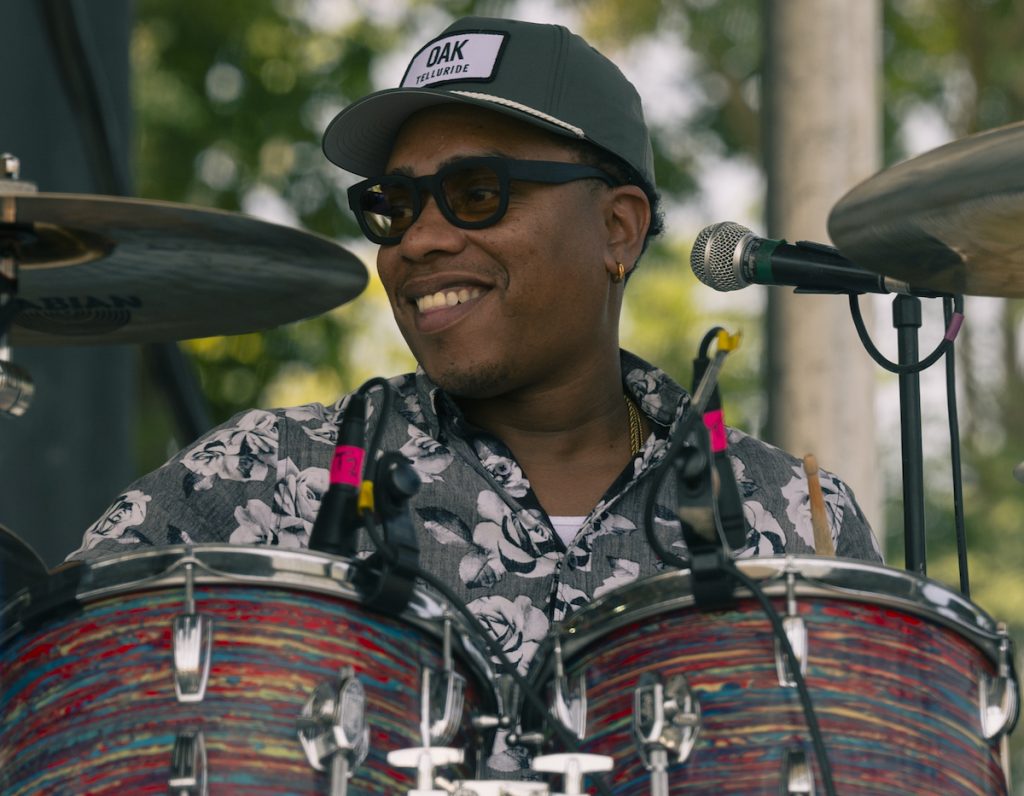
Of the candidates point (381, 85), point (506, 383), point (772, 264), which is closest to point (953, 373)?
point (772, 264)

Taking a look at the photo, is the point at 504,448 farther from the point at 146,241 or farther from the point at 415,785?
the point at 415,785

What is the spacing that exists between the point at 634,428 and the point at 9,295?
3.78 ft

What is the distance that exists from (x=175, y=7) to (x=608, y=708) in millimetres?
7725

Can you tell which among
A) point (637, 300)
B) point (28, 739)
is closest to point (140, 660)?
point (28, 739)

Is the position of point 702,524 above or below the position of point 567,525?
below

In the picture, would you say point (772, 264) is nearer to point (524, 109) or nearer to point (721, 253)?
point (721, 253)

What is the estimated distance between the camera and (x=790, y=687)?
6.21 feet

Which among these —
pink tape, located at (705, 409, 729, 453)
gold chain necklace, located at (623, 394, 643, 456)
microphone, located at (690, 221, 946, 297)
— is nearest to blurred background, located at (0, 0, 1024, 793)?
microphone, located at (690, 221, 946, 297)

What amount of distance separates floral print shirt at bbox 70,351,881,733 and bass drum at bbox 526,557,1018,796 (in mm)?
600

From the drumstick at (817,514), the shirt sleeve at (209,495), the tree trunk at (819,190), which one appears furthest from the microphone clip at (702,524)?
the tree trunk at (819,190)

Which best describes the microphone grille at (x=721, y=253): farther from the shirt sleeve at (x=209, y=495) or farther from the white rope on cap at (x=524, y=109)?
the shirt sleeve at (x=209, y=495)

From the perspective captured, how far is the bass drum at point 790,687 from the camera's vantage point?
1883 millimetres

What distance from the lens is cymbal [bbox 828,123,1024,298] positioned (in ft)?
6.39

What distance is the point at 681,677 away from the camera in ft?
6.31
